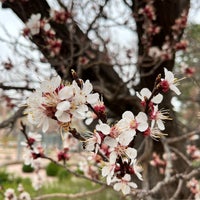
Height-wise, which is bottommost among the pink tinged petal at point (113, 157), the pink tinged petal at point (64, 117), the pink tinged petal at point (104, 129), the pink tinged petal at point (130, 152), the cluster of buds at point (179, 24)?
the pink tinged petal at point (113, 157)

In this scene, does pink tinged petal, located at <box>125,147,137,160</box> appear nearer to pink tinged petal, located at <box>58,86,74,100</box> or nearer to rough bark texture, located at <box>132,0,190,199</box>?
pink tinged petal, located at <box>58,86,74,100</box>

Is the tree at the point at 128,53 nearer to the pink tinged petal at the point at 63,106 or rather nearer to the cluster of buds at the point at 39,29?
the cluster of buds at the point at 39,29

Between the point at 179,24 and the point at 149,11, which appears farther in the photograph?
the point at 179,24

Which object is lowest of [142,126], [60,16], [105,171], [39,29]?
[105,171]

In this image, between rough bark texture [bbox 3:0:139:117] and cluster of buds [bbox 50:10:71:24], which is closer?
rough bark texture [bbox 3:0:139:117]

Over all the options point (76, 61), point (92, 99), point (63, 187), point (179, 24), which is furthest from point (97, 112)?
point (63, 187)

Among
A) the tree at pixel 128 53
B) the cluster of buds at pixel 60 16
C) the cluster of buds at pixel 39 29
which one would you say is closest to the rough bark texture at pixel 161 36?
the tree at pixel 128 53

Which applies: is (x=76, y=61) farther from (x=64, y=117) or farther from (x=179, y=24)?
(x=64, y=117)

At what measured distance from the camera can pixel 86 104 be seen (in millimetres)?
751

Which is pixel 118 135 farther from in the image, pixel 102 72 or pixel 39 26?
pixel 102 72

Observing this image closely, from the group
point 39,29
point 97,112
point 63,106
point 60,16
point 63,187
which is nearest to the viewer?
point 63,106

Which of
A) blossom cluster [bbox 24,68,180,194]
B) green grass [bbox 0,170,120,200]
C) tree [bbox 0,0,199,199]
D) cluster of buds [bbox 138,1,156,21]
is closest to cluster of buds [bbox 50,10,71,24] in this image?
tree [bbox 0,0,199,199]

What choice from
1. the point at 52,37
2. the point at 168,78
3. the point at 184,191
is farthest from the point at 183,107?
the point at 168,78

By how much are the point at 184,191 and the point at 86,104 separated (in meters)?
2.38
